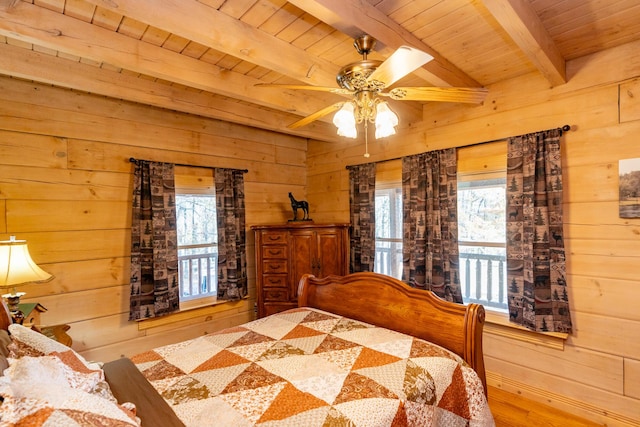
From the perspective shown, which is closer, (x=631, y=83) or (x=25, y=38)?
(x=25, y=38)

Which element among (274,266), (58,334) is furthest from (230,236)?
(58,334)

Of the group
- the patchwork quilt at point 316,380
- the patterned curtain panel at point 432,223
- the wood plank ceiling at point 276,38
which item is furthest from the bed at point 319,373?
the wood plank ceiling at point 276,38

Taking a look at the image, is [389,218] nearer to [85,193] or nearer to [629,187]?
[629,187]

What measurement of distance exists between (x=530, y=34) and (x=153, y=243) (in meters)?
3.28

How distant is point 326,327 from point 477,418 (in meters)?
0.93

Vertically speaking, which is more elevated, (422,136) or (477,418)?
(422,136)

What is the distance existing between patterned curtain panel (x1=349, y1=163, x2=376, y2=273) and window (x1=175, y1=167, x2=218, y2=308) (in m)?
1.60

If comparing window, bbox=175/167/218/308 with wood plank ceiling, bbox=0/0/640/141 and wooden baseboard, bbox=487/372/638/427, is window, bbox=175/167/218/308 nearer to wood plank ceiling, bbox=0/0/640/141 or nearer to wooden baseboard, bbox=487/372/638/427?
wood plank ceiling, bbox=0/0/640/141

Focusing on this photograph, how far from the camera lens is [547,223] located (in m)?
2.33

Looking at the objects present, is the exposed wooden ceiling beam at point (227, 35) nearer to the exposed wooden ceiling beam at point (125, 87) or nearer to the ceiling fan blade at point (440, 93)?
the ceiling fan blade at point (440, 93)

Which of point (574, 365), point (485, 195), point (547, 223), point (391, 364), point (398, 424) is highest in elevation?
point (485, 195)

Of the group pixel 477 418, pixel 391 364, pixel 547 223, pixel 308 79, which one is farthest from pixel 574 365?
pixel 308 79

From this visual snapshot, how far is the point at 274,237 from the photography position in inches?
141

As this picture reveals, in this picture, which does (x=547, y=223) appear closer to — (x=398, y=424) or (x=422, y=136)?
(x=422, y=136)
